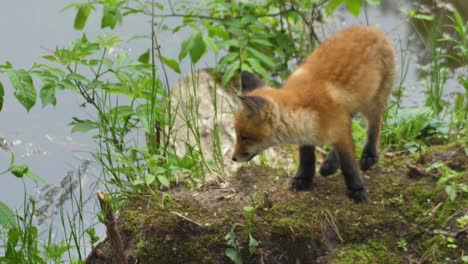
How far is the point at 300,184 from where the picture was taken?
4777 millimetres

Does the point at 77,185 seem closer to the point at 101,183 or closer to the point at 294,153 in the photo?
the point at 101,183

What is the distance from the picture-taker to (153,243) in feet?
14.9

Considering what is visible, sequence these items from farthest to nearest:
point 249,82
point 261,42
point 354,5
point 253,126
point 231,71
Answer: point 261,42 → point 231,71 → point 354,5 → point 249,82 → point 253,126

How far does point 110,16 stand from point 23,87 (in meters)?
1.38

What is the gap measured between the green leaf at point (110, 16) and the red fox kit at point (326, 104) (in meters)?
1.30

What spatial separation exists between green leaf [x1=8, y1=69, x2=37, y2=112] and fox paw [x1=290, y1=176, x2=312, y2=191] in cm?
178

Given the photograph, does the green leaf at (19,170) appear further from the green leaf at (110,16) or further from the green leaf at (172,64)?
the green leaf at (172,64)

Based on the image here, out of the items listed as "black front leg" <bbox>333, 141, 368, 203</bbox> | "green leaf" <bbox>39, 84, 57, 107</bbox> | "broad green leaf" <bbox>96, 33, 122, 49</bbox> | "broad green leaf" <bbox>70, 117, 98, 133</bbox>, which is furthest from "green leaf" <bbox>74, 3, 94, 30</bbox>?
"black front leg" <bbox>333, 141, 368, 203</bbox>

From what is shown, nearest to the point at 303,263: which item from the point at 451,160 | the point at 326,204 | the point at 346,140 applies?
the point at 326,204

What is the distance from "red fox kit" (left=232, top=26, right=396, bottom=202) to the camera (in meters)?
4.48

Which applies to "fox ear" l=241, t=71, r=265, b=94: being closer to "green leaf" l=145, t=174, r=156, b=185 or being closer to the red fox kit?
the red fox kit

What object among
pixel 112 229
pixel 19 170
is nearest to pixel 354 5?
pixel 112 229

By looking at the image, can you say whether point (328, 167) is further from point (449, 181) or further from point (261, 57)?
point (261, 57)

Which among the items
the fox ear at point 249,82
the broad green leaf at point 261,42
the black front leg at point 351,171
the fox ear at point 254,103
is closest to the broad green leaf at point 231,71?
the broad green leaf at point 261,42
